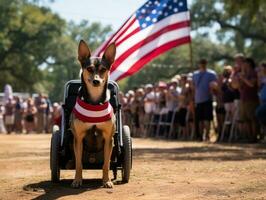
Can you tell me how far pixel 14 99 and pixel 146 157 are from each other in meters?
21.6

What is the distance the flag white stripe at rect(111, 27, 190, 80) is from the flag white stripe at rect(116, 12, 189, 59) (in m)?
0.20

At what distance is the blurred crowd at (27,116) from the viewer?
2988cm

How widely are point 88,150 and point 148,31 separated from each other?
6.51 meters

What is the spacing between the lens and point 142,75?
79.4m

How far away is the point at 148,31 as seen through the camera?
13.5 meters

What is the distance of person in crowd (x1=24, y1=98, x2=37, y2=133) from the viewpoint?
29.6m

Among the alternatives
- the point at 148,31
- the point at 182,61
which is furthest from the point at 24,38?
the point at 148,31

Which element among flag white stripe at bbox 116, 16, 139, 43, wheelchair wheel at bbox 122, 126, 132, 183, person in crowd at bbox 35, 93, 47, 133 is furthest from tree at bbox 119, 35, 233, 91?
wheelchair wheel at bbox 122, 126, 132, 183

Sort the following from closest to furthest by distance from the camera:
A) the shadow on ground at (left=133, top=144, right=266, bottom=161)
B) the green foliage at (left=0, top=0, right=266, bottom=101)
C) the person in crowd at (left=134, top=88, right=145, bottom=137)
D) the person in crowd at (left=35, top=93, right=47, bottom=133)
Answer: the shadow on ground at (left=133, top=144, right=266, bottom=161) → the person in crowd at (left=134, top=88, right=145, bottom=137) → the person in crowd at (left=35, top=93, right=47, bottom=133) → the green foliage at (left=0, top=0, right=266, bottom=101)

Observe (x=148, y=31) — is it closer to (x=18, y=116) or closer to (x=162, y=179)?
(x=162, y=179)

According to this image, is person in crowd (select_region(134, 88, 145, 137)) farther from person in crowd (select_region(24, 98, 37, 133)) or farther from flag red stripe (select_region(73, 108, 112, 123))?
flag red stripe (select_region(73, 108, 112, 123))

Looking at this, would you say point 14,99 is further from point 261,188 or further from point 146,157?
point 261,188

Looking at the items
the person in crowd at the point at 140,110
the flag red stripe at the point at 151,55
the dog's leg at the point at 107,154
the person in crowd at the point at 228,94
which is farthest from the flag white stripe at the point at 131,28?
the person in crowd at the point at 140,110

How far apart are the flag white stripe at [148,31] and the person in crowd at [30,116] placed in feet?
53.2
